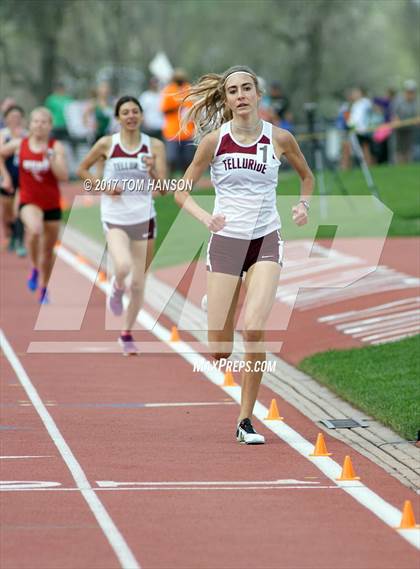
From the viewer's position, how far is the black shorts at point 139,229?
1567 cm

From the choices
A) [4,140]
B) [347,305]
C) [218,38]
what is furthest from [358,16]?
[347,305]

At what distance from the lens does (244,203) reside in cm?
1124

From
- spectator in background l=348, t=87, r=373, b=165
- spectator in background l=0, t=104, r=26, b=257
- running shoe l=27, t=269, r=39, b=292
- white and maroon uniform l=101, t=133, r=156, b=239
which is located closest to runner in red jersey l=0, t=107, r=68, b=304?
running shoe l=27, t=269, r=39, b=292

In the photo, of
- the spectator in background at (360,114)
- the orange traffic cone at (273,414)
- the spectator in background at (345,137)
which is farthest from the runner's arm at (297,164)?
the spectator in background at (360,114)

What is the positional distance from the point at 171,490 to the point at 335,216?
18986 millimetres

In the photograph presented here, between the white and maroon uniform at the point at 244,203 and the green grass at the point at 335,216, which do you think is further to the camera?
the green grass at the point at 335,216

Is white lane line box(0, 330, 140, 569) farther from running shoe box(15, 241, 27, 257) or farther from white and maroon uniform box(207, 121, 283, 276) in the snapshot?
running shoe box(15, 241, 27, 257)

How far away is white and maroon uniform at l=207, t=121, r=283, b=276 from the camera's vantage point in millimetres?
11172

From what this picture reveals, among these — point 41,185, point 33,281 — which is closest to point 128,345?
point 41,185

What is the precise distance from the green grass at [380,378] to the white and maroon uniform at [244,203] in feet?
5.48

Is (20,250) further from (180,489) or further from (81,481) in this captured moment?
(180,489)

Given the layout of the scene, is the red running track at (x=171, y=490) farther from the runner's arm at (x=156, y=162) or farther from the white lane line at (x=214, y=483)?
the runner's arm at (x=156, y=162)

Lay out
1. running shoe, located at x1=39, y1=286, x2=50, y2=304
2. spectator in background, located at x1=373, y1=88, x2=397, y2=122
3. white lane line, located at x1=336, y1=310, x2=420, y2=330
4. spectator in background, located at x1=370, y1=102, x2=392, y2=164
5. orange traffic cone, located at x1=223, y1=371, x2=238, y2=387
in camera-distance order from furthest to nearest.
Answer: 1. spectator in background, located at x1=373, y1=88, x2=397, y2=122
2. spectator in background, located at x1=370, y1=102, x2=392, y2=164
3. running shoe, located at x1=39, y1=286, x2=50, y2=304
4. white lane line, located at x1=336, y1=310, x2=420, y2=330
5. orange traffic cone, located at x1=223, y1=371, x2=238, y2=387

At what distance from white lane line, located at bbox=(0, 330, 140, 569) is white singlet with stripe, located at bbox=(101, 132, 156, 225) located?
1.69m
